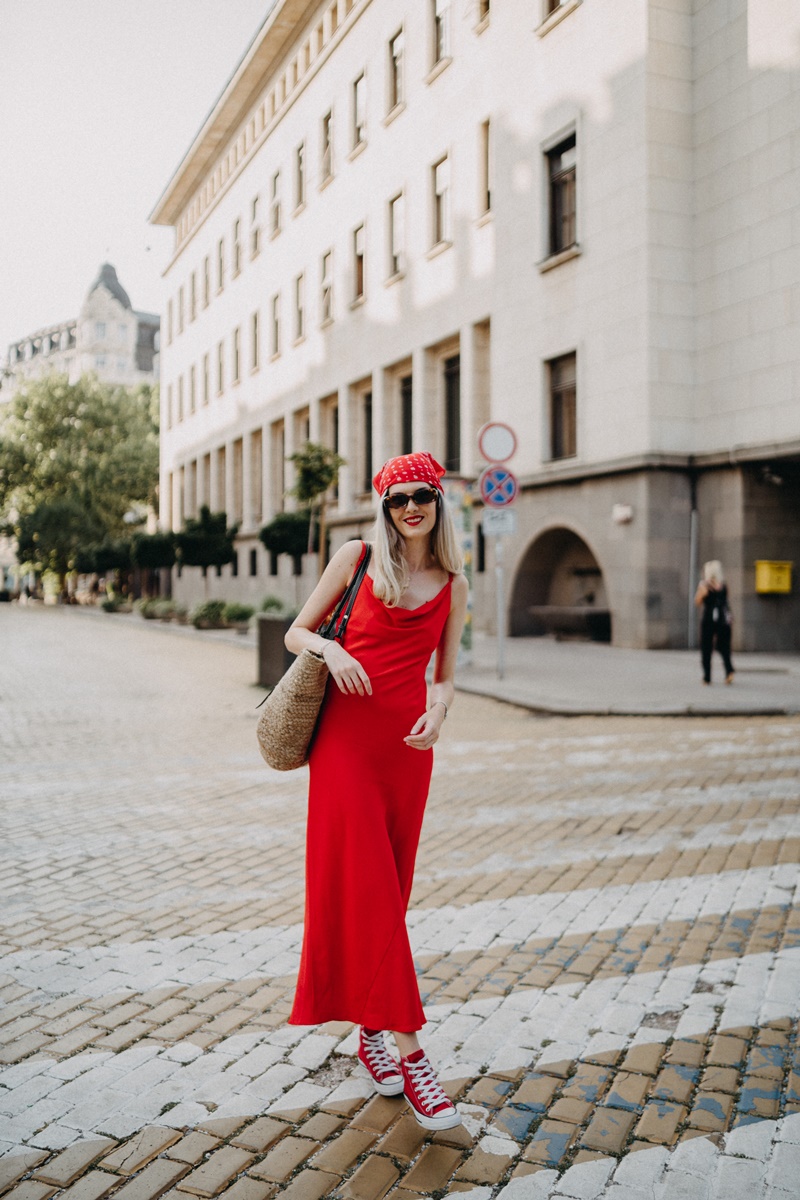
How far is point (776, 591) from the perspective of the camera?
1878cm

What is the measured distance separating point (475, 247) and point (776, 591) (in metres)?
11.6

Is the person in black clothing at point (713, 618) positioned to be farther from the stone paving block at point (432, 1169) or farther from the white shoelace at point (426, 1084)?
the stone paving block at point (432, 1169)

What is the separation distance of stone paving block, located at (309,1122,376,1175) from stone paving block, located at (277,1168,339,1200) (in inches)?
1.1

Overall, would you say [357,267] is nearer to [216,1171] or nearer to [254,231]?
[254,231]

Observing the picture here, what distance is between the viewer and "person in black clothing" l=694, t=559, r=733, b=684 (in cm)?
1397

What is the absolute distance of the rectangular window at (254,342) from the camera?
42.8 meters

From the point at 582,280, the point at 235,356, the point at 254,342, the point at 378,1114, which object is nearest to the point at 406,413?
the point at 582,280

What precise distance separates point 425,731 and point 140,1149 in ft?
4.37

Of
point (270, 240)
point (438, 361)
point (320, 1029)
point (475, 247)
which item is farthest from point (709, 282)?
point (270, 240)

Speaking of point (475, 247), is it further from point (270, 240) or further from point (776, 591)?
point (270, 240)

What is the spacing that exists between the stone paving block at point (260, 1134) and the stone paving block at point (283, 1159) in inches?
1.2

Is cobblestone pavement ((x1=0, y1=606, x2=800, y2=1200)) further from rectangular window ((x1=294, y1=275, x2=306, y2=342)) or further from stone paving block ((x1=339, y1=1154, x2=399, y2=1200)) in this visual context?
rectangular window ((x1=294, y1=275, x2=306, y2=342))

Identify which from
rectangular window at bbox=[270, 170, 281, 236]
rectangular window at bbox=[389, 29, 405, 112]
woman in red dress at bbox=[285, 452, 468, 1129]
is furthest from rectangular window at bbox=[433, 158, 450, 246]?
woman in red dress at bbox=[285, 452, 468, 1129]

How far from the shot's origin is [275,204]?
40.2m
